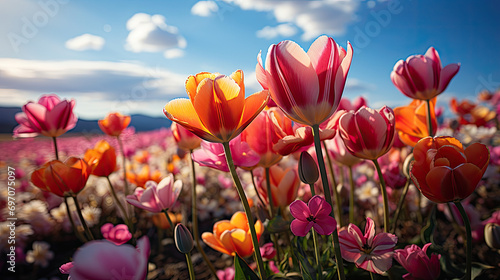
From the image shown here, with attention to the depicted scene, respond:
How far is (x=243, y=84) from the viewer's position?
481mm

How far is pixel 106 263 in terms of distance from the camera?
340 mm

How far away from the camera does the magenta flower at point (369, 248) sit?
19.4 inches

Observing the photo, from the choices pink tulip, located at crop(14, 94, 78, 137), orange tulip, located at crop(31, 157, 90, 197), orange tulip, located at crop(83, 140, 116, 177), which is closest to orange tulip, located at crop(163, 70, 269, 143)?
orange tulip, located at crop(31, 157, 90, 197)

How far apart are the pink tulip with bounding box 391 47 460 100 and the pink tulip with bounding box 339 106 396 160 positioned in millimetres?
308

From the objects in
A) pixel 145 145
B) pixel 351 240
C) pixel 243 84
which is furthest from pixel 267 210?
pixel 145 145

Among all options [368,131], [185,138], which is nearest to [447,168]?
[368,131]

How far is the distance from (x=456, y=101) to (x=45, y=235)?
3145mm

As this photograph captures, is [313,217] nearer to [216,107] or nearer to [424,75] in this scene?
[216,107]

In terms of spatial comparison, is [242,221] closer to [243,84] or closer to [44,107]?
[243,84]

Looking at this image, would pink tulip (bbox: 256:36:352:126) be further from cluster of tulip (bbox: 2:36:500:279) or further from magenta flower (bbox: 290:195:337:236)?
magenta flower (bbox: 290:195:337:236)

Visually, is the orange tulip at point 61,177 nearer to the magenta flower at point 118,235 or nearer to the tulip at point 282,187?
the magenta flower at point 118,235

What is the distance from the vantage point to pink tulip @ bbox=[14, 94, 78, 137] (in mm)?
901

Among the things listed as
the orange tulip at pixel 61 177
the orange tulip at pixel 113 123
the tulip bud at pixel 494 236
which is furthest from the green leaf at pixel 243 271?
the orange tulip at pixel 113 123

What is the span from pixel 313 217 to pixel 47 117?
2.76 ft
